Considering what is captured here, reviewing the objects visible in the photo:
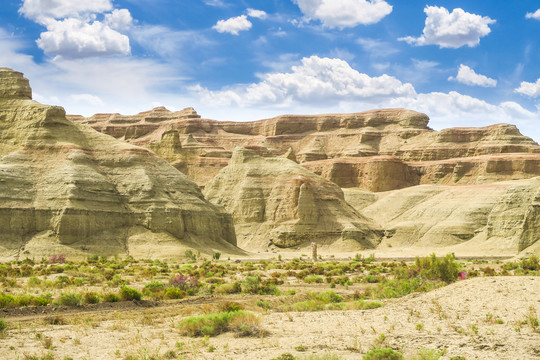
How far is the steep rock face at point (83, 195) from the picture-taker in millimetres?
55906

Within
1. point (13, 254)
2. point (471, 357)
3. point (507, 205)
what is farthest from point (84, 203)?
point (471, 357)

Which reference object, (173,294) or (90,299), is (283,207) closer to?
(173,294)

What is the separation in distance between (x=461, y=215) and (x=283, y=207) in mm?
24807

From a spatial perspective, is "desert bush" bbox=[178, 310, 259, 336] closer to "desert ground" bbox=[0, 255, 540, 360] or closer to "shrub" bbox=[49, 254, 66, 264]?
"desert ground" bbox=[0, 255, 540, 360]

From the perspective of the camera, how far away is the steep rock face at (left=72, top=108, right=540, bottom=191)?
127 m

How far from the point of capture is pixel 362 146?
506 feet

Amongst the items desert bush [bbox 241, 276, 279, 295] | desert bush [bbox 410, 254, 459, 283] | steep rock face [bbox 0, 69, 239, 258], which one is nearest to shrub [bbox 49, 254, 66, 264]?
steep rock face [bbox 0, 69, 239, 258]

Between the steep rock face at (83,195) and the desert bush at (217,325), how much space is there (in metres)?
38.6

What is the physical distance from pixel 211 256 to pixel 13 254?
17541mm

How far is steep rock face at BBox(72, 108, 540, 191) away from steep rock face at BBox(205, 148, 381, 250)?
2543 cm

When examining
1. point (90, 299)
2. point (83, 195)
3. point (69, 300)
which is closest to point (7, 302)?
point (69, 300)

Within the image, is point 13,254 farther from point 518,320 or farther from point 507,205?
point 507,205

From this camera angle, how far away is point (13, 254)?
5206 cm

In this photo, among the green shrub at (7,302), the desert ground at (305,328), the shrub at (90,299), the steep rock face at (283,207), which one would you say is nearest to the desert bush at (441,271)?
the desert ground at (305,328)
